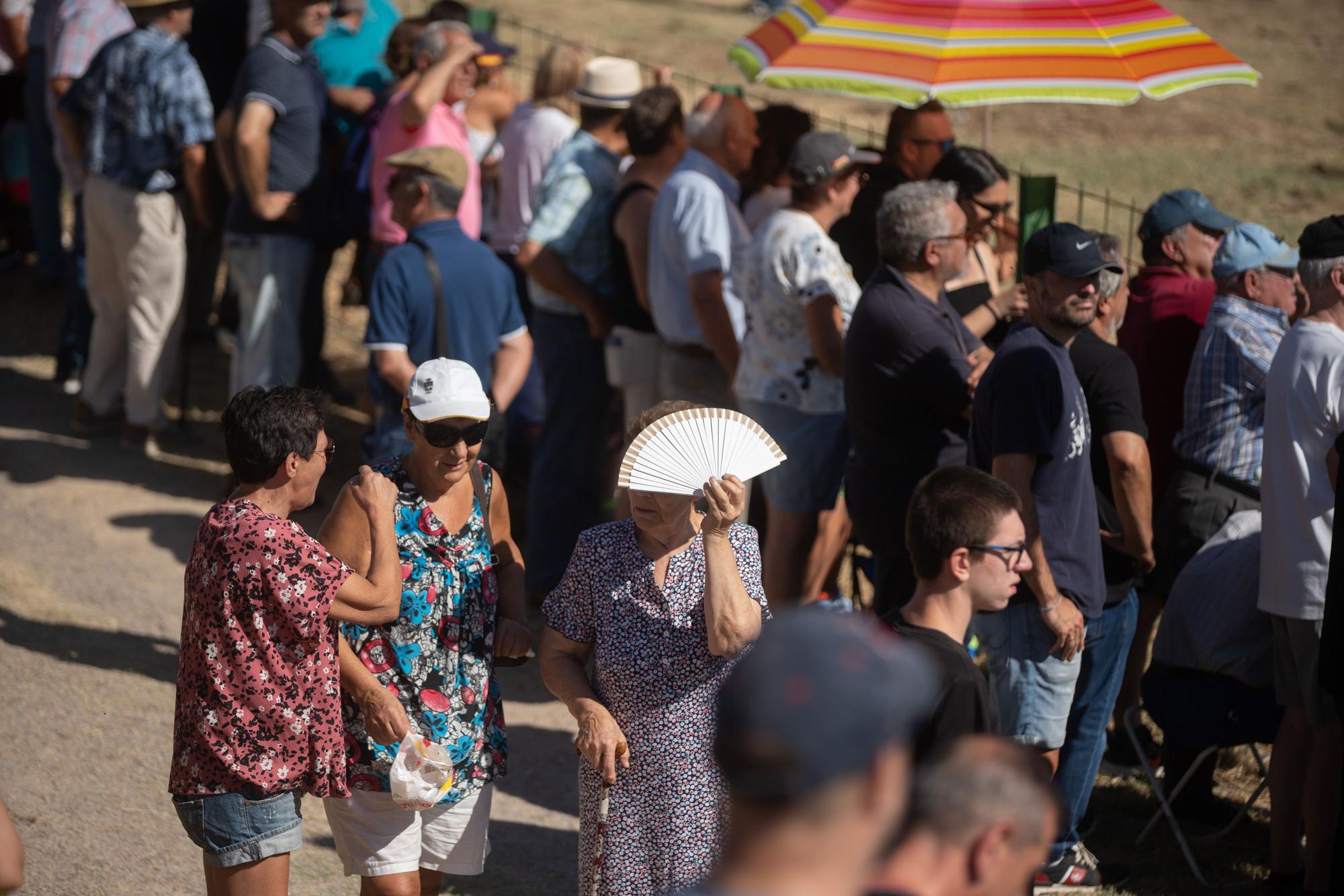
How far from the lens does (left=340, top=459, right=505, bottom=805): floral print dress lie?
10.9 feet

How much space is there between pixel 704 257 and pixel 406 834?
2.81 metres

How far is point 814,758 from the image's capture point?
4.76 feet

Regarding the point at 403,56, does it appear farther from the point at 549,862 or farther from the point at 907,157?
the point at 549,862

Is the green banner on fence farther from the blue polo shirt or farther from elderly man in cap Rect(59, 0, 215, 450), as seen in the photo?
elderly man in cap Rect(59, 0, 215, 450)

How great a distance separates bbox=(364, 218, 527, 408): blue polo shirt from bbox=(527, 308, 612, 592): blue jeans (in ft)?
2.57

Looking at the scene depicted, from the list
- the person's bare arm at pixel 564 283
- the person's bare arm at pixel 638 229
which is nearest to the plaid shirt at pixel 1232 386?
the person's bare arm at pixel 638 229

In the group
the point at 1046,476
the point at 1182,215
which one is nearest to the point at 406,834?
the point at 1046,476

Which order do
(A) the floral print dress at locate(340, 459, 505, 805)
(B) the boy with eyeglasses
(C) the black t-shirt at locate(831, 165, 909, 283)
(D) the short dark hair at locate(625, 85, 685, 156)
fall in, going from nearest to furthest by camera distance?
(B) the boy with eyeglasses, (A) the floral print dress at locate(340, 459, 505, 805), (D) the short dark hair at locate(625, 85, 685, 156), (C) the black t-shirt at locate(831, 165, 909, 283)

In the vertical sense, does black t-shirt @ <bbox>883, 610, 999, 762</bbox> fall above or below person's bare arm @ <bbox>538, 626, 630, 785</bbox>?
above

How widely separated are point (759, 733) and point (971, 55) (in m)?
4.55

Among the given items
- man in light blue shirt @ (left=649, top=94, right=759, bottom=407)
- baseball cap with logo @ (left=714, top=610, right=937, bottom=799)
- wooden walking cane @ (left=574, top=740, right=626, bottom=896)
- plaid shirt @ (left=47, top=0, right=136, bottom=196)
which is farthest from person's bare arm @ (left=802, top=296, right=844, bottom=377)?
plaid shirt @ (left=47, top=0, right=136, bottom=196)

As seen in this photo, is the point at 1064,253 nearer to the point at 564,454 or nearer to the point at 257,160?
the point at 564,454

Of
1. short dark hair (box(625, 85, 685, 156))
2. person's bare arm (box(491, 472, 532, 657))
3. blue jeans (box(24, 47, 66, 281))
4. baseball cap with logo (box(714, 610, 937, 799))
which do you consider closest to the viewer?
baseball cap with logo (box(714, 610, 937, 799))

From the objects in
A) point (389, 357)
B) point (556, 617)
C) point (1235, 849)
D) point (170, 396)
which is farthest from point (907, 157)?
point (170, 396)
